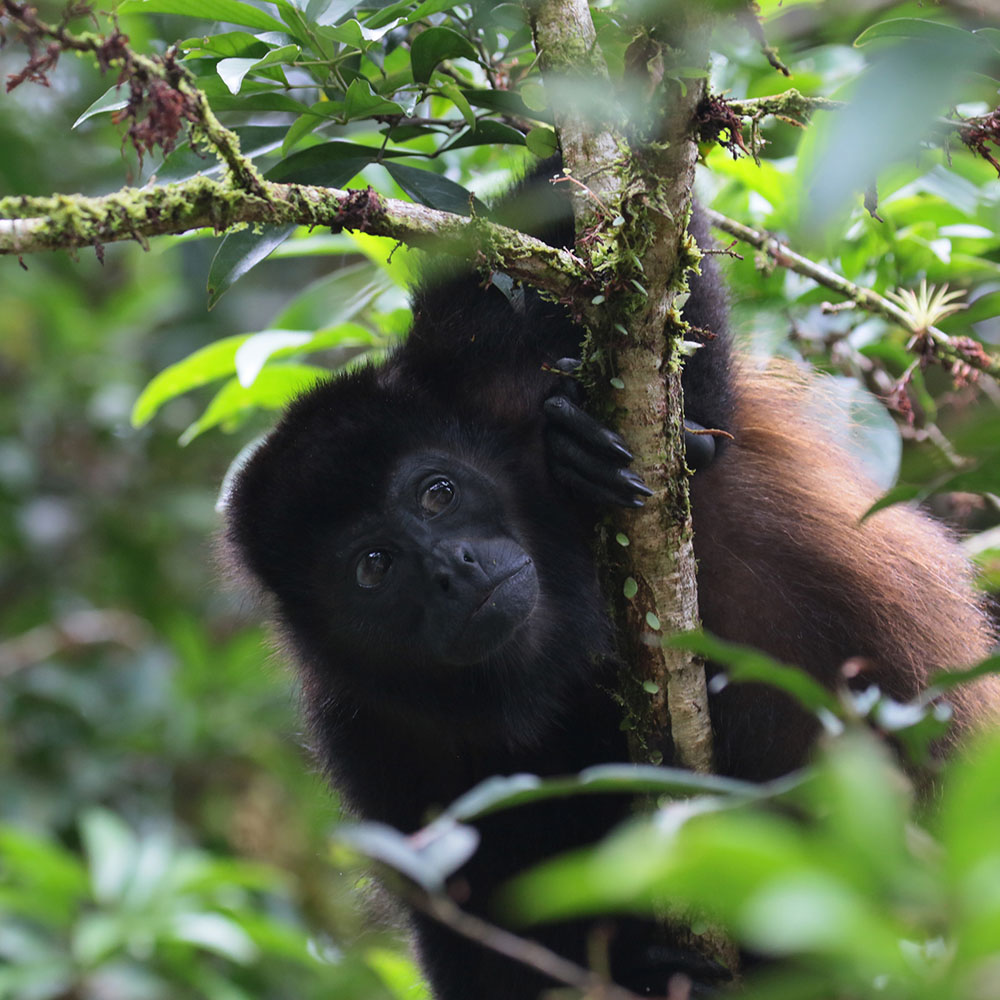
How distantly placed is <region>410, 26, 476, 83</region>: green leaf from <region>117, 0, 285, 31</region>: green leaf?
0.23 metres

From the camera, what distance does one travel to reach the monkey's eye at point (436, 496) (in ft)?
8.00

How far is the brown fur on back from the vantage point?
244 centimetres

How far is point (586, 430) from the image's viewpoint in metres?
2.03

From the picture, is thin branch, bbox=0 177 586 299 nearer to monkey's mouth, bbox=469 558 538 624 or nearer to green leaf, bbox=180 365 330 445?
monkey's mouth, bbox=469 558 538 624

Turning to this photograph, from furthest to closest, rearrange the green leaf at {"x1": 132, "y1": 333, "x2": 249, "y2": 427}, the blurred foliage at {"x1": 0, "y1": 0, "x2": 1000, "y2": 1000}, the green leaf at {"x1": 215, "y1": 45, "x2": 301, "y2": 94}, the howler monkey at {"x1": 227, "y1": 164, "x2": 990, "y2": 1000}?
the green leaf at {"x1": 132, "y1": 333, "x2": 249, "y2": 427} < the howler monkey at {"x1": 227, "y1": 164, "x2": 990, "y2": 1000} < the green leaf at {"x1": 215, "y1": 45, "x2": 301, "y2": 94} < the blurred foliage at {"x1": 0, "y1": 0, "x2": 1000, "y2": 1000}

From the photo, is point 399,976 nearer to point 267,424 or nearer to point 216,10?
point 267,424

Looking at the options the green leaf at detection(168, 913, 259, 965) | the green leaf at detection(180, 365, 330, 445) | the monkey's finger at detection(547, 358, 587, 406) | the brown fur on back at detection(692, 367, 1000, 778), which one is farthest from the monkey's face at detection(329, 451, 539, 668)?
the green leaf at detection(168, 913, 259, 965)

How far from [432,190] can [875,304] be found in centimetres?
114

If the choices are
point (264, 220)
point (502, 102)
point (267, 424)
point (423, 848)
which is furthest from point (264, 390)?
point (423, 848)

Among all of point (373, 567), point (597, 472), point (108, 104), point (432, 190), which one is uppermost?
point (108, 104)

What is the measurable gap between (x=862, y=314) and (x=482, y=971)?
1938mm

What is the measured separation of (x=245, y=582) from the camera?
2.76 meters

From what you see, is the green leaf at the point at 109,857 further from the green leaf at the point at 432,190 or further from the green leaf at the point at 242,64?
the green leaf at the point at 242,64

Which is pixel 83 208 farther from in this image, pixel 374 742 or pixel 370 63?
pixel 374 742
